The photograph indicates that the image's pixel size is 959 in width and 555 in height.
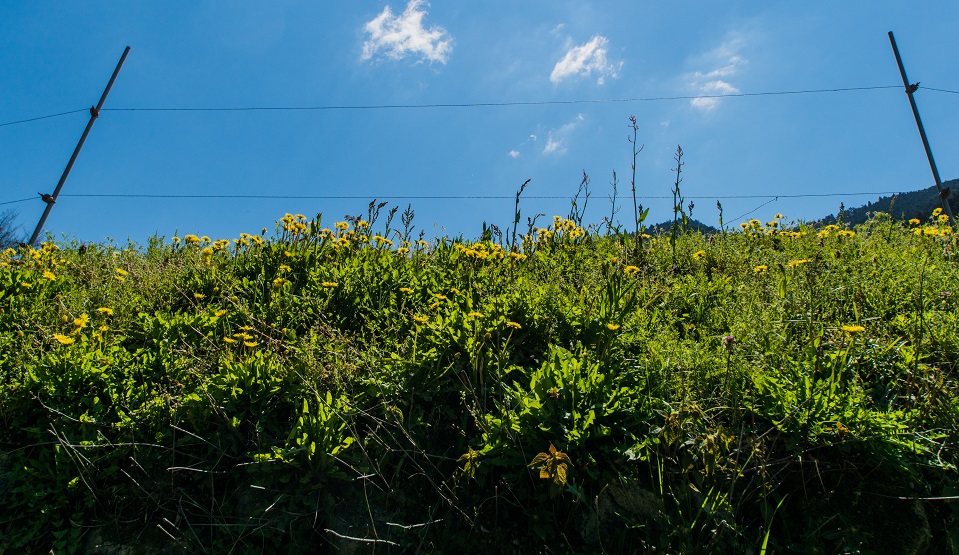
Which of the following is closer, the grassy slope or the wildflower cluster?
the grassy slope

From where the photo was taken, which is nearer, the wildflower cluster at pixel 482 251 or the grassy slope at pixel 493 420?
the grassy slope at pixel 493 420

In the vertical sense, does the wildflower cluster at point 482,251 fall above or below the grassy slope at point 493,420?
above

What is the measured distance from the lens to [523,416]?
219 centimetres

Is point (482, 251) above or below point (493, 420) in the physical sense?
above

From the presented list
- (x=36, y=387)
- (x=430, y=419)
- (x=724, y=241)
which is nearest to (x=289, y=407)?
(x=430, y=419)

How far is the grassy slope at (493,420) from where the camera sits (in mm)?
1997

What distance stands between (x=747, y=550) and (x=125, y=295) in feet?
14.3

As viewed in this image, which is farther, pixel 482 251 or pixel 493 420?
pixel 482 251

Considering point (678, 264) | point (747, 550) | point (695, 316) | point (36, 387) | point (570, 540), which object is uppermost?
point (678, 264)

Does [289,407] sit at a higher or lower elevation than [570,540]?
lower

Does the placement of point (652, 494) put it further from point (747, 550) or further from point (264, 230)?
point (264, 230)

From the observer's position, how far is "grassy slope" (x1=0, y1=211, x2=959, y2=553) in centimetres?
200

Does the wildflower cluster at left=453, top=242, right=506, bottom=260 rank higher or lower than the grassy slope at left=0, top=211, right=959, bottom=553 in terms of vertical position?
higher

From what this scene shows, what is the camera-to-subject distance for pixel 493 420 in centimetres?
224
